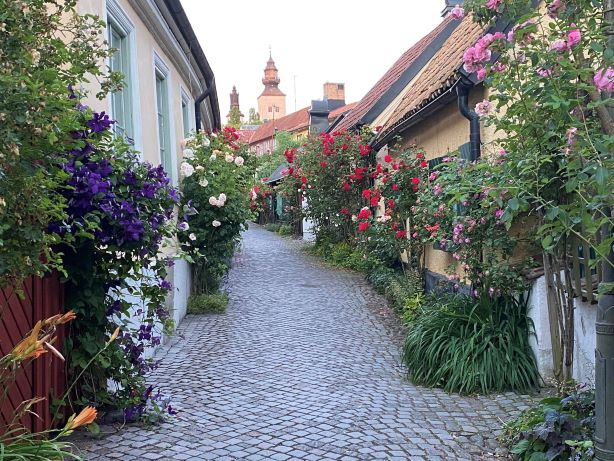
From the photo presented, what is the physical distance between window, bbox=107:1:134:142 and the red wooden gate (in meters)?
2.55

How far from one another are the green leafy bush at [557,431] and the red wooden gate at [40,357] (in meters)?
3.08

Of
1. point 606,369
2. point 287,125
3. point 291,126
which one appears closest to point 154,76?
point 606,369

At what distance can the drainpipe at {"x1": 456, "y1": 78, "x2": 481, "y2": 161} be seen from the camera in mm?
7105

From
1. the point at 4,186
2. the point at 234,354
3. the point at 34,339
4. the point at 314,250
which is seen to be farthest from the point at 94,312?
the point at 314,250

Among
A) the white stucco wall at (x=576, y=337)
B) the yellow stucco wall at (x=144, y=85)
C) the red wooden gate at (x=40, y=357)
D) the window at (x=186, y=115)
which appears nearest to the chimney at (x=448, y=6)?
the window at (x=186, y=115)

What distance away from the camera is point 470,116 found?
7.18m

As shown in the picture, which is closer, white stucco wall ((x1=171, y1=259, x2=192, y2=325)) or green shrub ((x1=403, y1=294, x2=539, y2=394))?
green shrub ((x1=403, y1=294, x2=539, y2=394))

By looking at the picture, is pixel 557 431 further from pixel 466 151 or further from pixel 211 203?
pixel 211 203

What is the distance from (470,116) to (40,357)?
17.6 ft

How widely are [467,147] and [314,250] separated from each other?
10.6 metres

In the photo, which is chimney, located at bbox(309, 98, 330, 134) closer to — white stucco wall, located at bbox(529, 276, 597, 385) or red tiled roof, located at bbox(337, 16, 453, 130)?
red tiled roof, located at bbox(337, 16, 453, 130)

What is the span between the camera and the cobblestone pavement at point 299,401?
4301mm

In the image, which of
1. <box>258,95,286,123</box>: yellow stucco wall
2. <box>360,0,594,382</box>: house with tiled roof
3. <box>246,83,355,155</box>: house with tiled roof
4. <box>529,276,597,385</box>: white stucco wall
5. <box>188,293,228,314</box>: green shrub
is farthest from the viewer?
<box>258,95,286,123</box>: yellow stucco wall

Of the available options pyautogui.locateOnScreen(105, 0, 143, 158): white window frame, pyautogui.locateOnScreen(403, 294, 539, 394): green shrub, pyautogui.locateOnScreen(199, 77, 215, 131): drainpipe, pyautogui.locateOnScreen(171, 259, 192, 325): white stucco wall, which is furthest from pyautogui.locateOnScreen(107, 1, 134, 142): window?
pyautogui.locateOnScreen(199, 77, 215, 131): drainpipe
